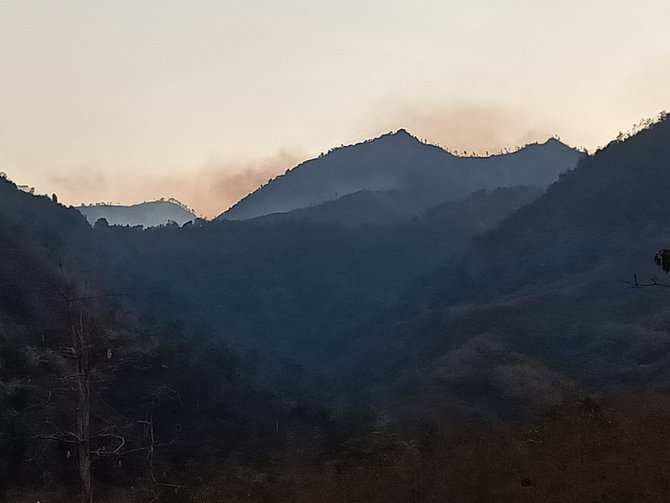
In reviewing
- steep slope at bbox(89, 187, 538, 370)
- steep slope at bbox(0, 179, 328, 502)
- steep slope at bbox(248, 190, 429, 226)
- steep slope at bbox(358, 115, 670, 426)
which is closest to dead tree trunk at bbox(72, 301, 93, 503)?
steep slope at bbox(0, 179, 328, 502)

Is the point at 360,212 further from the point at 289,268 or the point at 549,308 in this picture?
the point at 549,308

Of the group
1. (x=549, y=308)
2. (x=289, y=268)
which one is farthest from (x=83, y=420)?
(x=289, y=268)

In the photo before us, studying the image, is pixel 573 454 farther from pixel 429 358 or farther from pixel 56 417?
pixel 429 358

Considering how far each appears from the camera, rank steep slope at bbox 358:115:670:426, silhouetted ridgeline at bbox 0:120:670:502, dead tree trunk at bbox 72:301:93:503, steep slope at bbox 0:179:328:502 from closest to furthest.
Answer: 1. dead tree trunk at bbox 72:301:93:503
2. silhouetted ridgeline at bbox 0:120:670:502
3. steep slope at bbox 0:179:328:502
4. steep slope at bbox 358:115:670:426

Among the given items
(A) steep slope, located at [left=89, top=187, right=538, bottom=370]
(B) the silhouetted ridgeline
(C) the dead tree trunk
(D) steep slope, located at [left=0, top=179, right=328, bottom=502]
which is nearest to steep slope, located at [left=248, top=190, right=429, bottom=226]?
(A) steep slope, located at [left=89, top=187, right=538, bottom=370]

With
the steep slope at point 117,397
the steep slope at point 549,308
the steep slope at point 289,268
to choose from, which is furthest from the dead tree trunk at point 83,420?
the steep slope at point 289,268

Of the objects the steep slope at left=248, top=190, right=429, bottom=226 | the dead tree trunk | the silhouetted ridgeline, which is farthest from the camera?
the steep slope at left=248, top=190, right=429, bottom=226

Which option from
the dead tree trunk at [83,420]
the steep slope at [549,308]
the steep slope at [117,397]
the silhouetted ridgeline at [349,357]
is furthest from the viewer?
the steep slope at [549,308]

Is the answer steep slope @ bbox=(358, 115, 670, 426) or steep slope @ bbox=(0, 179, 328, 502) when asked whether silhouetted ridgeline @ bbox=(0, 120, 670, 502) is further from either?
steep slope @ bbox=(358, 115, 670, 426)

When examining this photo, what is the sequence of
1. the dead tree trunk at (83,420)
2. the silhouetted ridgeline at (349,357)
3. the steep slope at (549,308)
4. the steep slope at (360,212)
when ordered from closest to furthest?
1. the dead tree trunk at (83,420)
2. the silhouetted ridgeline at (349,357)
3. the steep slope at (549,308)
4. the steep slope at (360,212)

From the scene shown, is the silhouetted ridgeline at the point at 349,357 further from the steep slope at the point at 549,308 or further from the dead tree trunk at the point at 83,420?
the steep slope at the point at 549,308

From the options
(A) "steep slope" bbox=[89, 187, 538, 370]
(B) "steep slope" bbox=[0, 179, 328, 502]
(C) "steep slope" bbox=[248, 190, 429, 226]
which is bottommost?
(B) "steep slope" bbox=[0, 179, 328, 502]

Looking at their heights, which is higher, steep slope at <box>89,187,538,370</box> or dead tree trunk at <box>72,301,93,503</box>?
steep slope at <box>89,187,538,370</box>

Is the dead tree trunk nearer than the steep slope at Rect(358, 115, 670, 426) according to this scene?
Yes
